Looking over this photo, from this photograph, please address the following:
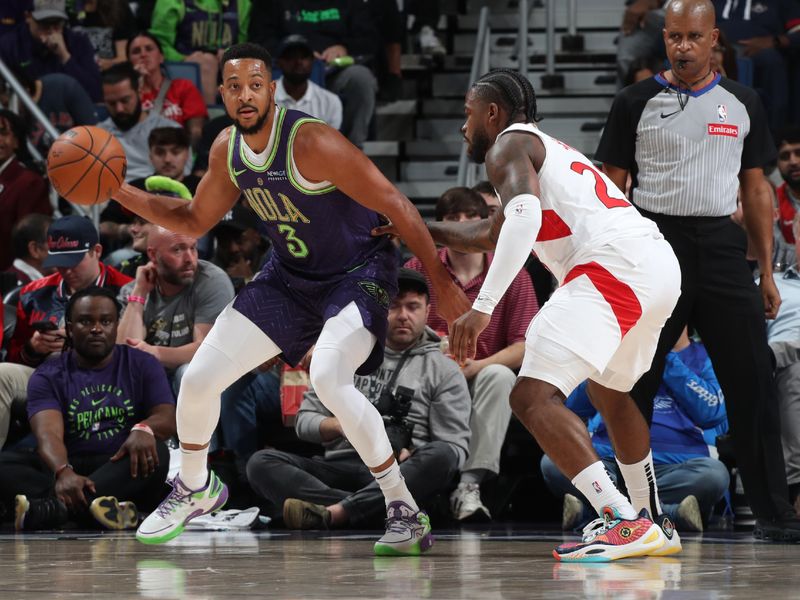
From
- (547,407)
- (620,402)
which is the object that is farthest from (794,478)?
(547,407)

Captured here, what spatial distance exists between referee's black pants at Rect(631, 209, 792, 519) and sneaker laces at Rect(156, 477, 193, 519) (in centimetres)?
176

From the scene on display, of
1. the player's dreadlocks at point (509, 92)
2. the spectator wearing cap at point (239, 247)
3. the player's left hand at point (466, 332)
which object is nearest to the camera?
the player's left hand at point (466, 332)

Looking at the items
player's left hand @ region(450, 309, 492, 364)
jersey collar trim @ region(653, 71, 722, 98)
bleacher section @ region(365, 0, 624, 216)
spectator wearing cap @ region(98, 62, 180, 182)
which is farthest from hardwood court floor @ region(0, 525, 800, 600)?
bleacher section @ region(365, 0, 624, 216)

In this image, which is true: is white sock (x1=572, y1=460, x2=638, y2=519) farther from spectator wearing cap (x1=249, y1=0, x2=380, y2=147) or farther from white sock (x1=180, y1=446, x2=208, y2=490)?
spectator wearing cap (x1=249, y1=0, x2=380, y2=147)

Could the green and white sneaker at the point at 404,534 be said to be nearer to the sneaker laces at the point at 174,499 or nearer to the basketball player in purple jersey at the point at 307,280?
the basketball player in purple jersey at the point at 307,280

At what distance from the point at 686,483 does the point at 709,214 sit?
1438 mm

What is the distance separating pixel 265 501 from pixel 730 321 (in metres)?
2.83

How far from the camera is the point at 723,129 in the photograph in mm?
5094

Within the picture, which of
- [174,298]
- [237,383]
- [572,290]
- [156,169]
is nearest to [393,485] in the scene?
[572,290]

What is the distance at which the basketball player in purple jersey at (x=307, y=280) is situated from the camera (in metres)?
4.65

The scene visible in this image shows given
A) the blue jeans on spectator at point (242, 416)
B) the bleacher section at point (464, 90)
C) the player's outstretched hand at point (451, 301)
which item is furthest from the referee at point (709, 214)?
the bleacher section at point (464, 90)

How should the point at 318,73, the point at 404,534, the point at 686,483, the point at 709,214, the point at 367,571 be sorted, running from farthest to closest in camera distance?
the point at 318,73 → the point at 686,483 → the point at 709,214 → the point at 404,534 → the point at 367,571

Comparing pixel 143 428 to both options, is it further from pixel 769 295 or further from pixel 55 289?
pixel 769 295

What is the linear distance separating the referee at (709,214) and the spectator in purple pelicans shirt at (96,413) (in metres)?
2.57
